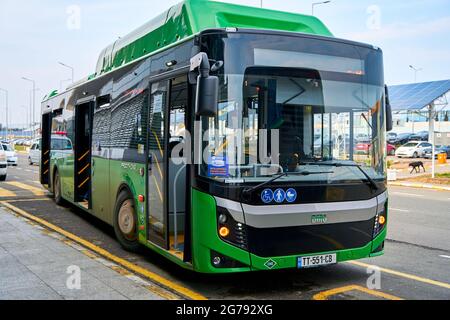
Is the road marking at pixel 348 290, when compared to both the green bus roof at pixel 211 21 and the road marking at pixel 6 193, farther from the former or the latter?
the road marking at pixel 6 193

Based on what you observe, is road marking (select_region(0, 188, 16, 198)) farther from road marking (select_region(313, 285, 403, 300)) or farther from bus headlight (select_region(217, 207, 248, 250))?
road marking (select_region(313, 285, 403, 300))

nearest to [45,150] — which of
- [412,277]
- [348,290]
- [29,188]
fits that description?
[29,188]

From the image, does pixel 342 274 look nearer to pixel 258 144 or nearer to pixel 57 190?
pixel 258 144

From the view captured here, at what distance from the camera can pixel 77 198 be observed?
10805mm

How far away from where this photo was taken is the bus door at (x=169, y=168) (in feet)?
19.7

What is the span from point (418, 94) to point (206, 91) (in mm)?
38677

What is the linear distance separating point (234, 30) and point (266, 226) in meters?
2.11

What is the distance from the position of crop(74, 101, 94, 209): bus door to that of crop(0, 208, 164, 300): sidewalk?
243cm

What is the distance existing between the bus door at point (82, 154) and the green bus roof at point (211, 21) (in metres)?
3.44

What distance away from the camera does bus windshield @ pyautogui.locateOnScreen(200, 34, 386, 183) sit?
5316 mm

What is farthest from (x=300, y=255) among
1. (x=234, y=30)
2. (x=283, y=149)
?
(x=234, y=30)

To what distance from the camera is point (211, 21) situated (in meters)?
6.38

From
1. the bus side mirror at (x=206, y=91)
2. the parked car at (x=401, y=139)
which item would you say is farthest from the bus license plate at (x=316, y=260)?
the parked car at (x=401, y=139)
